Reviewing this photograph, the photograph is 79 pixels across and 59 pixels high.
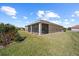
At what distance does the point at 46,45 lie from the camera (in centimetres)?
282

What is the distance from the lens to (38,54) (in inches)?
110

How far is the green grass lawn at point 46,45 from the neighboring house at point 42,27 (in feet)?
0.15

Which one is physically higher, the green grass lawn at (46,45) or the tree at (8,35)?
the tree at (8,35)

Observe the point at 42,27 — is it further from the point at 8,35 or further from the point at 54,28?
the point at 8,35

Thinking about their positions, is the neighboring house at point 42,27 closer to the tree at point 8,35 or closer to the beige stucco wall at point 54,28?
the beige stucco wall at point 54,28

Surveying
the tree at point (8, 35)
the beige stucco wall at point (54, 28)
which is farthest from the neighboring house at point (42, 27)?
the tree at point (8, 35)

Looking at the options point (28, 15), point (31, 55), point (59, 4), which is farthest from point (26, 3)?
point (31, 55)

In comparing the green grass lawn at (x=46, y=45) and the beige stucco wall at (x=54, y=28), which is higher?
the beige stucco wall at (x=54, y=28)

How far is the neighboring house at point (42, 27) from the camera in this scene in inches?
111

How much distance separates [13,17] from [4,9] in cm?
13

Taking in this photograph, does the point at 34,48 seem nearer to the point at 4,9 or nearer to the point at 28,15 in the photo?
the point at 28,15

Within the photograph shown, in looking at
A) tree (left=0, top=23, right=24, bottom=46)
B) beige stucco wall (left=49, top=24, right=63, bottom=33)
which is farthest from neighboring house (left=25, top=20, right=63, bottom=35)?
tree (left=0, top=23, right=24, bottom=46)

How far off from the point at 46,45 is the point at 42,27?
0.21 metres

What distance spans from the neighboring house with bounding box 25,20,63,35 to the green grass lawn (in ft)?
0.15
